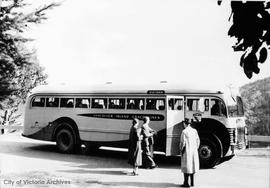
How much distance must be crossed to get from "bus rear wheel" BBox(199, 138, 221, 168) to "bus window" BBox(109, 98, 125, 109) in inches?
124

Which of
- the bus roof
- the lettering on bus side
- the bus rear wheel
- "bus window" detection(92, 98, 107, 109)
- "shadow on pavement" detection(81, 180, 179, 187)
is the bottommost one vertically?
"shadow on pavement" detection(81, 180, 179, 187)

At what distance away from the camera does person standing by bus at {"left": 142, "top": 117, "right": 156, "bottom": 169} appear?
33.3 feet

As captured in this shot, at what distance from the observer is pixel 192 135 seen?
816 centimetres

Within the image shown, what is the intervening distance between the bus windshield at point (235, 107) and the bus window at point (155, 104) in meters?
2.17

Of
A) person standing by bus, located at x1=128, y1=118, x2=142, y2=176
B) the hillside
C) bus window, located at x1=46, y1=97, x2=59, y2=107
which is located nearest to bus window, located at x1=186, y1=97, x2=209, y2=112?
person standing by bus, located at x1=128, y1=118, x2=142, y2=176

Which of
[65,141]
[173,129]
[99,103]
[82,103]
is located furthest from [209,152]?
[65,141]

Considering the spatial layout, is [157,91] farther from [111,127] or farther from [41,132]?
[41,132]

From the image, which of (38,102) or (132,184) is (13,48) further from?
(38,102)

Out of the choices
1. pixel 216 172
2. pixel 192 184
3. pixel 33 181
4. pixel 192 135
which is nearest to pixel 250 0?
pixel 192 135

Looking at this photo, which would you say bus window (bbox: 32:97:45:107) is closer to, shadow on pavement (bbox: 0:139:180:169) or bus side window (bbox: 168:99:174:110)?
shadow on pavement (bbox: 0:139:180:169)

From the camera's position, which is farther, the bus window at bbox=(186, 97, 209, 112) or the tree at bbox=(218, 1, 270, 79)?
the bus window at bbox=(186, 97, 209, 112)

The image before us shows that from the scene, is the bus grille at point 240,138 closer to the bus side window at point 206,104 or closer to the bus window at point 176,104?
the bus side window at point 206,104

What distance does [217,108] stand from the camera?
11.1m

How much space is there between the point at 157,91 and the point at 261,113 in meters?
29.1
